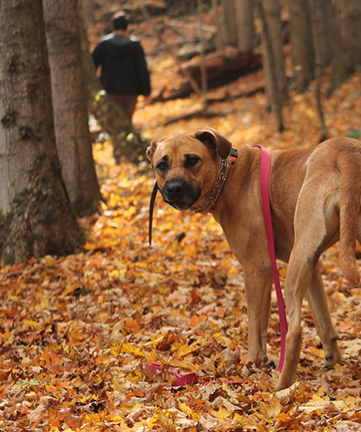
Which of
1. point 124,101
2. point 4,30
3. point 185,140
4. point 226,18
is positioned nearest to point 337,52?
point 124,101

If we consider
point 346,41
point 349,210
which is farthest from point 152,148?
point 346,41

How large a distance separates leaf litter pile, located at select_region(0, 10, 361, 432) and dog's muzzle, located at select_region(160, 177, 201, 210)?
1276 mm

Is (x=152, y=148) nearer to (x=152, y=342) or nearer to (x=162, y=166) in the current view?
(x=162, y=166)

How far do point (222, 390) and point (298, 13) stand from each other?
1516cm

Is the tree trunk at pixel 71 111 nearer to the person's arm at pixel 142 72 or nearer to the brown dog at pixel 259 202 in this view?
the person's arm at pixel 142 72

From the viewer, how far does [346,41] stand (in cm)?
1420

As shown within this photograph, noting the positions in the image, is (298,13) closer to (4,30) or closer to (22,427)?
(4,30)

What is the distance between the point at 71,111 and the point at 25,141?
2019 millimetres

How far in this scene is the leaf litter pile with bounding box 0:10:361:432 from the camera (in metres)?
3.00

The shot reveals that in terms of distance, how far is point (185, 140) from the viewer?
3965 millimetres

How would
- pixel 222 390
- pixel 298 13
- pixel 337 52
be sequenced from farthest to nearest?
pixel 298 13 → pixel 337 52 → pixel 222 390

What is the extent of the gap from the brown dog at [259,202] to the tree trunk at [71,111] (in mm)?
3866

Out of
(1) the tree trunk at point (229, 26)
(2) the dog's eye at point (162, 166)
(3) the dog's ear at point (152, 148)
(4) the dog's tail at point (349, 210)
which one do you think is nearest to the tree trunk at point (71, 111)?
(3) the dog's ear at point (152, 148)

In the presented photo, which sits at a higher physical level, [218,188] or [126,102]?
[126,102]
